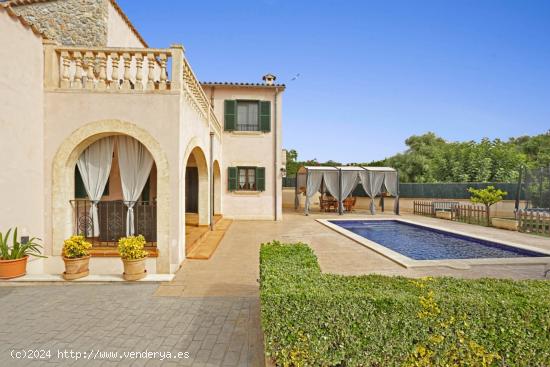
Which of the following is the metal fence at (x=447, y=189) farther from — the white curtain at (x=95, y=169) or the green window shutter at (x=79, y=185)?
the green window shutter at (x=79, y=185)

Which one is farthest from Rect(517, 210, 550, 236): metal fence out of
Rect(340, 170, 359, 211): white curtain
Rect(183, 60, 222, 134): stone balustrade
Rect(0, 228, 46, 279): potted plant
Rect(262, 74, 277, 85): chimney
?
Rect(0, 228, 46, 279): potted plant

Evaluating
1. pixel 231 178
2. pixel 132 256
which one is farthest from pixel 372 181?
pixel 132 256

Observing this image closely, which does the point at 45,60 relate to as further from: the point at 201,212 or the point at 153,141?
A: the point at 201,212

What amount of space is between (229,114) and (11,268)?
10.8 metres

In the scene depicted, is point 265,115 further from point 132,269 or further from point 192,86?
point 132,269

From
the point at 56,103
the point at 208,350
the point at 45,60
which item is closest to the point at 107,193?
the point at 56,103

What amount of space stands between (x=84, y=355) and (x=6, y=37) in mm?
5888

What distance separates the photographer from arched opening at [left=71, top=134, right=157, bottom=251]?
6.19m

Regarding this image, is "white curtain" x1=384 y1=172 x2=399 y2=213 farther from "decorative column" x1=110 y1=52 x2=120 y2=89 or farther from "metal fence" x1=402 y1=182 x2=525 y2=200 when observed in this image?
"decorative column" x1=110 y1=52 x2=120 y2=89

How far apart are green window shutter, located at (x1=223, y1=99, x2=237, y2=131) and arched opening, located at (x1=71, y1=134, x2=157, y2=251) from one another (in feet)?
26.9

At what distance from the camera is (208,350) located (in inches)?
123

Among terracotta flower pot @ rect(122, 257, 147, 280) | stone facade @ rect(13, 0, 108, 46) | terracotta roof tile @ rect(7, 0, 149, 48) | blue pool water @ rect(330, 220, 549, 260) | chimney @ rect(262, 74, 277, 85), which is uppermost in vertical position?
chimney @ rect(262, 74, 277, 85)

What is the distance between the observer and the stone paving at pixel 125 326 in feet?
9.92

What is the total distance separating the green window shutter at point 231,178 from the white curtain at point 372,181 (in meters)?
7.82
